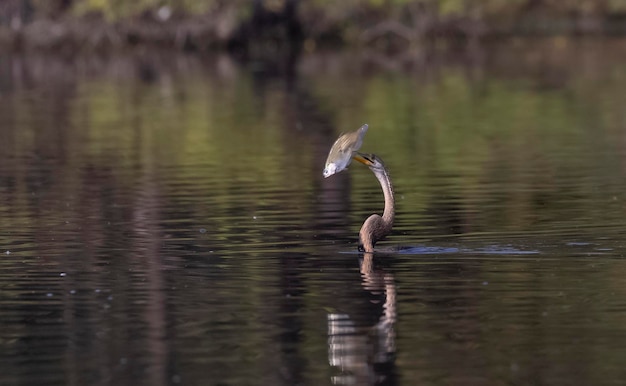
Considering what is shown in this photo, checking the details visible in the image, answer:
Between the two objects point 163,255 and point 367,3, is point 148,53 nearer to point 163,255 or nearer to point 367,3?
point 367,3

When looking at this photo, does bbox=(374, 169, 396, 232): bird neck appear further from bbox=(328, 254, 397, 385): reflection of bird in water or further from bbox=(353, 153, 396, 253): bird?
bbox=(328, 254, 397, 385): reflection of bird in water

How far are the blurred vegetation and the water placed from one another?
33569 millimetres

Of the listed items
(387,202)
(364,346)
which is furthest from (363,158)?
(364,346)

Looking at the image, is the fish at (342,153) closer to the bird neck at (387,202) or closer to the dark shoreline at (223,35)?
the bird neck at (387,202)

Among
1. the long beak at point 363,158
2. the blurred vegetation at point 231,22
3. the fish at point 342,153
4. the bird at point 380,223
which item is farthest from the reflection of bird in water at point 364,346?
the blurred vegetation at point 231,22

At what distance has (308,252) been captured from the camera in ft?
48.9

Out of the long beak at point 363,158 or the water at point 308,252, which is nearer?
the water at point 308,252

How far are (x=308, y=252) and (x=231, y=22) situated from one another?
5258cm

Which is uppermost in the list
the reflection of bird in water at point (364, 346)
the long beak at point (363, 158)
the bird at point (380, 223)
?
the long beak at point (363, 158)

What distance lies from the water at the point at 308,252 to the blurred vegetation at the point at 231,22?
110 feet

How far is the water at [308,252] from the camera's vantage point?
10.4m

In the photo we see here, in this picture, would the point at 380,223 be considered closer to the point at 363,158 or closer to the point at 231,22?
the point at 363,158

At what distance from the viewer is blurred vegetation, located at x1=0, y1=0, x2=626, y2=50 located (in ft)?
224

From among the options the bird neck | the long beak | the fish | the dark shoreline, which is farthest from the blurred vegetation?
the fish
